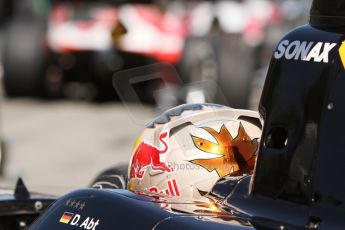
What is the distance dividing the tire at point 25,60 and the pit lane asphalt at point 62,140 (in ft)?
0.74

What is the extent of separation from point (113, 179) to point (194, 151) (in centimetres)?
91

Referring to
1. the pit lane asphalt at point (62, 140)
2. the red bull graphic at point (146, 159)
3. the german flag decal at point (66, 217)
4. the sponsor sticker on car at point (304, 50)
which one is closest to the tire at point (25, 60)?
the pit lane asphalt at point (62, 140)

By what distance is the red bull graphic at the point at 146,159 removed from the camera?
424 cm

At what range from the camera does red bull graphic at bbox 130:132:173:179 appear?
4.24 m

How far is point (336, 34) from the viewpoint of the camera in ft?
11.8

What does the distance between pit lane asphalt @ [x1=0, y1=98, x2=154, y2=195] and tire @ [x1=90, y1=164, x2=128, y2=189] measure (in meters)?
4.44

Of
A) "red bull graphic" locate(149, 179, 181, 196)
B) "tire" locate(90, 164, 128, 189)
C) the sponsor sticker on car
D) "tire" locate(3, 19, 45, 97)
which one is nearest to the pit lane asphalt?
"tire" locate(3, 19, 45, 97)

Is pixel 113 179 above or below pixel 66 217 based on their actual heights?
below

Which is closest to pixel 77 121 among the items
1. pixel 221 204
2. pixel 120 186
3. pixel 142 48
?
pixel 142 48

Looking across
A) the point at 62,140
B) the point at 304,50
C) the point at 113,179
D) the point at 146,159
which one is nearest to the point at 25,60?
the point at 62,140

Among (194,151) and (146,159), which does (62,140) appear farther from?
(194,151)

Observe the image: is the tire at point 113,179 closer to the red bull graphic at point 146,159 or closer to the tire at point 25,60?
the red bull graphic at point 146,159

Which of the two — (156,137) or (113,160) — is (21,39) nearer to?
(113,160)

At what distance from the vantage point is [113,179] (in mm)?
5000
